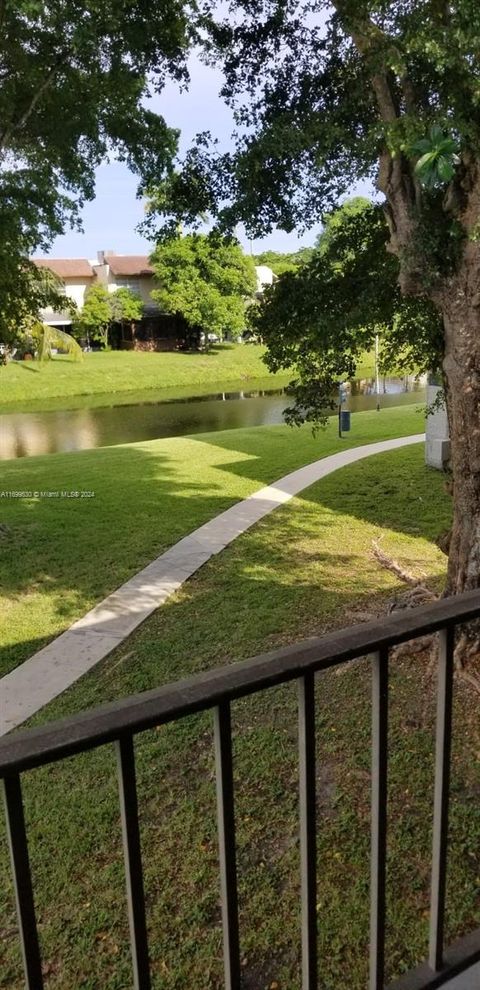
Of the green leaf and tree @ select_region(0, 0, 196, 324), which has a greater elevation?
tree @ select_region(0, 0, 196, 324)

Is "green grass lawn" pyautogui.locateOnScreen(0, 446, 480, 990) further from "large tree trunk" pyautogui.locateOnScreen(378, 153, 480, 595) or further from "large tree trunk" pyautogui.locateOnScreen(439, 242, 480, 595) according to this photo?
"large tree trunk" pyautogui.locateOnScreen(378, 153, 480, 595)

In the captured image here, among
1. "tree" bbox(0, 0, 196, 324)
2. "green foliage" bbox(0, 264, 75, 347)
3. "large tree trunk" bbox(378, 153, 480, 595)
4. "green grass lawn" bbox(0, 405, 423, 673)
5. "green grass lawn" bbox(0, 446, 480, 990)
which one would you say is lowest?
"green grass lawn" bbox(0, 446, 480, 990)

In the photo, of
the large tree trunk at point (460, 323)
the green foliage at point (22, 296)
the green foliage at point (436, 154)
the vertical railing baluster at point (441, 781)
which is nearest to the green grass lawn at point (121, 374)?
the green foliage at point (22, 296)

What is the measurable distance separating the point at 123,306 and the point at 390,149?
1707 inches

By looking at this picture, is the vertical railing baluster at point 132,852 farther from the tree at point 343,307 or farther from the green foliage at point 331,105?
the tree at point 343,307

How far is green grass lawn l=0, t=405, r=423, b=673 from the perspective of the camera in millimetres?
6145

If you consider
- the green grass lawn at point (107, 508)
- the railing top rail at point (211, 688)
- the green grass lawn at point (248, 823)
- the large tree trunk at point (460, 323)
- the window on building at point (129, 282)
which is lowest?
the green grass lawn at point (248, 823)

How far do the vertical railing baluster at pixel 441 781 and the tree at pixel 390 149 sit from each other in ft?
6.97

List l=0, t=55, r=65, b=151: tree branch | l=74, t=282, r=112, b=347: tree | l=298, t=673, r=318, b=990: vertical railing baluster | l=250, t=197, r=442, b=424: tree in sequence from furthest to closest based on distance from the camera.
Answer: l=74, t=282, r=112, b=347: tree < l=0, t=55, r=65, b=151: tree branch < l=250, t=197, r=442, b=424: tree < l=298, t=673, r=318, b=990: vertical railing baluster

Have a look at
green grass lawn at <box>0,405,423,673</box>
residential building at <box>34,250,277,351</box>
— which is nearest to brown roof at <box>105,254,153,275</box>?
residential building at <box>34,250,277,351</box>

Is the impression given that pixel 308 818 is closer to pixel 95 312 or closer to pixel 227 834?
pixel 227 834

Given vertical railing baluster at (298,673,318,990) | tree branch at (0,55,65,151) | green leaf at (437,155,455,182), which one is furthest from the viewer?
tree branch at (0,55,65,151)

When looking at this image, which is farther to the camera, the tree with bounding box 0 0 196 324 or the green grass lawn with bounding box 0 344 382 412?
the green grass lawn with bounding box 0 344 382 412

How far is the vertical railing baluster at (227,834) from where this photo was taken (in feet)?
3.76
